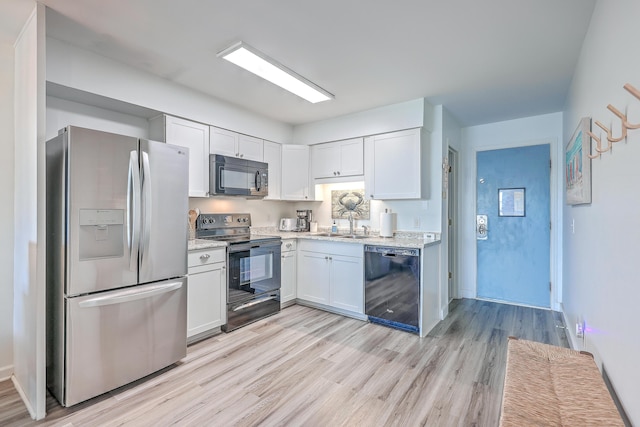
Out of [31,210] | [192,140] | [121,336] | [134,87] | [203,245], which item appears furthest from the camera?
[192,140]

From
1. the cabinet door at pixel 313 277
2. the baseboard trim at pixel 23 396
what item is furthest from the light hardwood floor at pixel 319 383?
the cabinet door at pixel 313 277

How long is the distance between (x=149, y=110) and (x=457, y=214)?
13.3 feet

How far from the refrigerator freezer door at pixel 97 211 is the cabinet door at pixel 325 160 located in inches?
97.6

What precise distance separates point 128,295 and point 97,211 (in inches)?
24.1

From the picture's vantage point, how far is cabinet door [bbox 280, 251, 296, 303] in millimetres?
3814

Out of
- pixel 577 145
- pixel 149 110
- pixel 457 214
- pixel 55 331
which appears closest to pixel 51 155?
pixel 149 110

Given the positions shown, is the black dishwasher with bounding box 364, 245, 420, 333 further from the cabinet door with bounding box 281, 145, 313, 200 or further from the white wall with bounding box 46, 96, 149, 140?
the white wall with bounding box 46, 96, 149, 140

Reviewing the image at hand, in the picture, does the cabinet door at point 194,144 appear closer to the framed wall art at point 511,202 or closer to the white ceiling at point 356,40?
the white ceiling at point 356,40

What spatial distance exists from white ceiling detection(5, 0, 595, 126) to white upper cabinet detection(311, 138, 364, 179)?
828mm

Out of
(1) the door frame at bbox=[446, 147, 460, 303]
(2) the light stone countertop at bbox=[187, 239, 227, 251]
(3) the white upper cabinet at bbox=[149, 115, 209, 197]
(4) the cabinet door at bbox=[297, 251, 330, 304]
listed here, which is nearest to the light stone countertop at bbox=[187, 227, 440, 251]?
(2) the light stone countertop at bbox=[187, 239, 227, 251]

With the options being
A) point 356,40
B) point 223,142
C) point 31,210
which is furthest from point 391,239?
point 31,210

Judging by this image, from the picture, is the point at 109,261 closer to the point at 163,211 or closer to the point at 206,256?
the point at 163,211

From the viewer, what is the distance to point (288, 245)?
12.7 feet

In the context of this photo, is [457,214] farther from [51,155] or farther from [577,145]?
[51,155]
